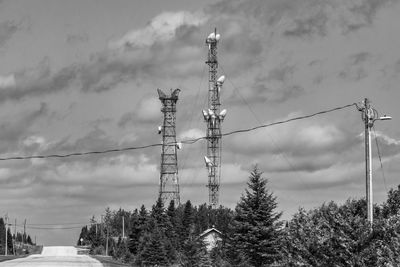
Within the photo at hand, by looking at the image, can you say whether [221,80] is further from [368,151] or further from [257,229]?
[368,151]

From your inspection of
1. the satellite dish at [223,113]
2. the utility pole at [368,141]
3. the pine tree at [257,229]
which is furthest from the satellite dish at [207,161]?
the utility pole at [368,141]

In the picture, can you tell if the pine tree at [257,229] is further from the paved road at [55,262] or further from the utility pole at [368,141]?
the paved road at [55,262]

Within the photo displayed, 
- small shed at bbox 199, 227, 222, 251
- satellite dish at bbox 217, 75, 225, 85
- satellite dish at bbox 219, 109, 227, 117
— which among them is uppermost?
satellite dish at bbox 217, 75, 225, 85

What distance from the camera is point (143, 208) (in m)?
88.5

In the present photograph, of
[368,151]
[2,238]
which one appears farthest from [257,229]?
[2,238]

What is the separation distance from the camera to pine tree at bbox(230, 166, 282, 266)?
135ft

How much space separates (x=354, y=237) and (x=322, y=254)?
1784 millimetres

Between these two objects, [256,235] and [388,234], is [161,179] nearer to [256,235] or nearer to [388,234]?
[256,235]

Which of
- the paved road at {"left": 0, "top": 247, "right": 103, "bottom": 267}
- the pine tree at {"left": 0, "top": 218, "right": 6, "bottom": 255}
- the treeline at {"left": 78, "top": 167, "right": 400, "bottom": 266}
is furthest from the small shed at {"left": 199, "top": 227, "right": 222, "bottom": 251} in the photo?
the pine tree at {"left": 0, "top": 218, "right": 6, "bottom": 255}

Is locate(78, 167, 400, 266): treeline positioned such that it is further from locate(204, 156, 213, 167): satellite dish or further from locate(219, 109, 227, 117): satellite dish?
locate(219, 109, 227, 117): satellite dish

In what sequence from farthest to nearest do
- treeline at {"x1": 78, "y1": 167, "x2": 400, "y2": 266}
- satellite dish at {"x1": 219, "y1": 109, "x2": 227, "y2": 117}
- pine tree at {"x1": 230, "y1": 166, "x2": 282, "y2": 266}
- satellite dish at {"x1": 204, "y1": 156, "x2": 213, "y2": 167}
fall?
satellite dish at {"x1": 204, "y1": 156, "x2": 213, "y2": 167} → satellite dish at {"x1": 219, "y1": 109, "x2": 227, "y2": 117} → pine tree at {"x1": 230, "y1": 166, "x2": 282, "y2": 266} → treeline at {"x1": 78, "y1": 167, "x2": 400, "y2": 266}

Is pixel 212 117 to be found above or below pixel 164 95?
below

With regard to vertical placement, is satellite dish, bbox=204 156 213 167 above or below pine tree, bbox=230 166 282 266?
above

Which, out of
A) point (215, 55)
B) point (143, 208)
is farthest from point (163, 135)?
point (215, 55)
